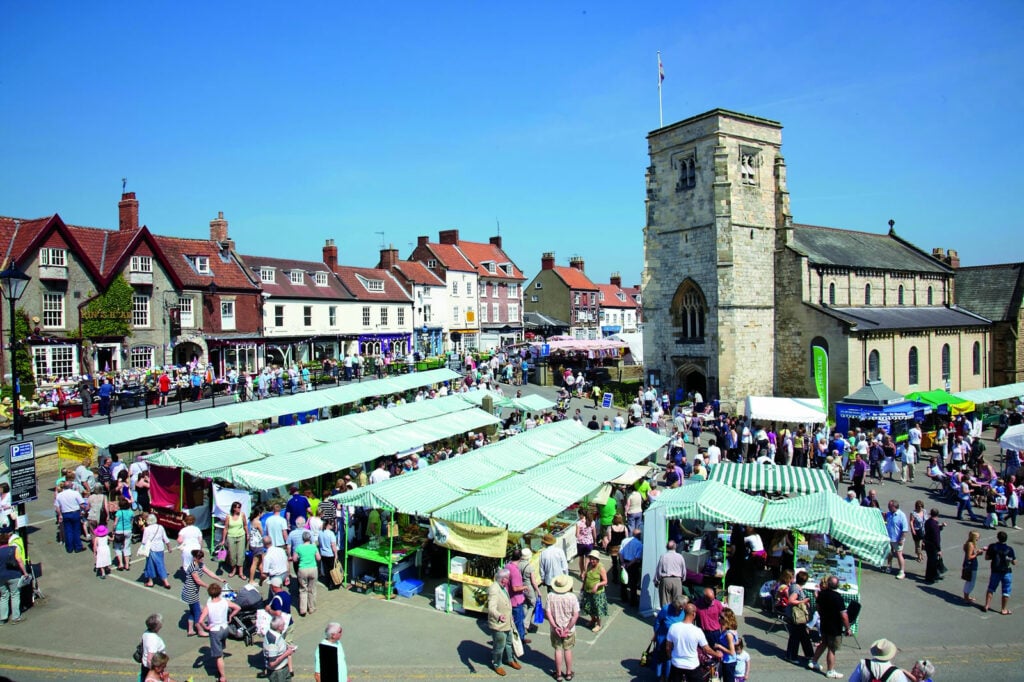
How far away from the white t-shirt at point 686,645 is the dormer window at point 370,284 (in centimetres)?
4333

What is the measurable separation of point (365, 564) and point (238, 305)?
2929 centimetres

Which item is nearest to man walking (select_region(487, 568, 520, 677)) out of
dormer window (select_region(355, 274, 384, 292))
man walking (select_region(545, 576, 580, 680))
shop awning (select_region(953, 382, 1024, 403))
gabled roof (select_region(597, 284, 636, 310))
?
man walking (select_region(545, 576, 580, 680))

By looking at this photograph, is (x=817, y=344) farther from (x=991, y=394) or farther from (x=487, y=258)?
(x=487, y=258)

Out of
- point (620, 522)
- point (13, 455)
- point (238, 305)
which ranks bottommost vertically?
point (620, 522)

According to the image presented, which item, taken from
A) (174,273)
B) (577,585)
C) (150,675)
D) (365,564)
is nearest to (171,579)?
(365,564)

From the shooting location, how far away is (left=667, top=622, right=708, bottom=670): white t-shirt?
831 centimetres

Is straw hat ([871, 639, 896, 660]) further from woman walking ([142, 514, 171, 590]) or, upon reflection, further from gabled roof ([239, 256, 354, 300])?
gabled roof ([239, 256, 354, 300])

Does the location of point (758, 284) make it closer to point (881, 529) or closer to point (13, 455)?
point (881, 529)

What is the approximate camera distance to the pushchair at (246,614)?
992cm

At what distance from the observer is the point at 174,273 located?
34.1 m

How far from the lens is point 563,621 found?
29.7ft

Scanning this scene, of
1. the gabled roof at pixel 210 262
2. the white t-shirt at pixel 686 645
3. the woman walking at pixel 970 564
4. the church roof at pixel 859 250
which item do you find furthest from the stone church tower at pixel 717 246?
the white t-shirt at pixel 686 645

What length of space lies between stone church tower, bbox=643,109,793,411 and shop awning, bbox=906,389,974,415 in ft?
28.9

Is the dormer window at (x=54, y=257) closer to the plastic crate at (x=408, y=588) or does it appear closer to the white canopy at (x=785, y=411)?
the plastic crate at (x=408, y=588)
